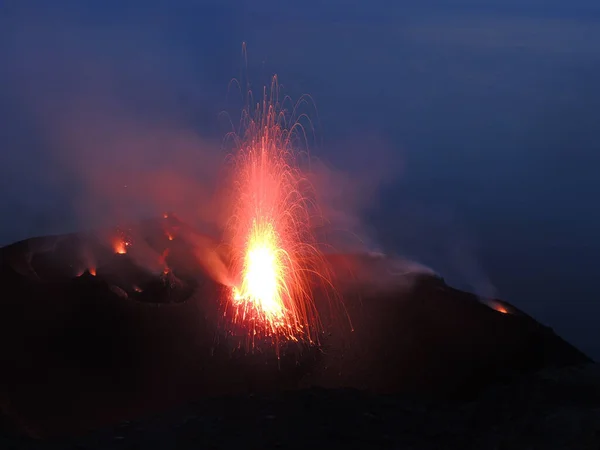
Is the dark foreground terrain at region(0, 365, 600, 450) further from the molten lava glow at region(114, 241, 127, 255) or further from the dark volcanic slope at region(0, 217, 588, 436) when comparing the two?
the molten lava glow at region(114, 241, 127, 255)

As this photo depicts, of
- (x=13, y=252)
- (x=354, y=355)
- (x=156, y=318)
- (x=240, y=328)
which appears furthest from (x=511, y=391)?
(x=13, y=252)

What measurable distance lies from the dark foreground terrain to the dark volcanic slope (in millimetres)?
2566

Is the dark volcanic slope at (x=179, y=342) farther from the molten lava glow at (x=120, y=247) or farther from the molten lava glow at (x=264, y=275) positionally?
the molten lava glow at (x=264, y=275)

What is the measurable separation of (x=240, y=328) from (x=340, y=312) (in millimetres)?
3135

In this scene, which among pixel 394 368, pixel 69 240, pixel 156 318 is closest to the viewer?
pixel 394 368

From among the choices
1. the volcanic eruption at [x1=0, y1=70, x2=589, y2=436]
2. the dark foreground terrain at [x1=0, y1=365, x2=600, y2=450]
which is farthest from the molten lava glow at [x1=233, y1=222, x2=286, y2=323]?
the dark foreground terrain at [x1=0, y1=365, x2=600, y2=450]

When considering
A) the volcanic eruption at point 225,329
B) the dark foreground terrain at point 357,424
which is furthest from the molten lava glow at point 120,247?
the dark foreground terrain at point 357,424

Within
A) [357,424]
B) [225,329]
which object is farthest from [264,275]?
[357,424]

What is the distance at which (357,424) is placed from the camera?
32.2 feet

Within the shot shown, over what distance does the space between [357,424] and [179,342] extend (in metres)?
6.54

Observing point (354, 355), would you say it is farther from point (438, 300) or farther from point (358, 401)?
point (438, 300)

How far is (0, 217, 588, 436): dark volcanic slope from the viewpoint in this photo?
43.4 ft

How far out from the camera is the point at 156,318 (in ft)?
52.1

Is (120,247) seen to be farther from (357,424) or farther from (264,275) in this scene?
(357,424)
